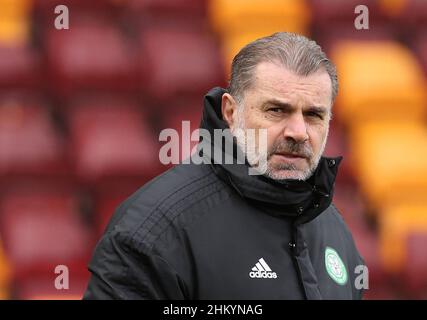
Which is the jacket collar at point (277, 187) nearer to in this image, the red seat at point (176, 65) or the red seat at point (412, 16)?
the red seat at point (176, 65)

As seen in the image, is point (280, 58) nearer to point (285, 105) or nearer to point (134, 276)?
point (285, 105)

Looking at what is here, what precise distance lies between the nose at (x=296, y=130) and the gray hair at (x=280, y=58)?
0.15 feet

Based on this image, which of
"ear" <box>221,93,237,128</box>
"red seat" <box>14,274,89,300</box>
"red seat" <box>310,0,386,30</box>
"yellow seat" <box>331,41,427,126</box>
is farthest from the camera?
"red seat" <box>310,0,386,30</box>

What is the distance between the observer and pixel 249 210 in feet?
3.06

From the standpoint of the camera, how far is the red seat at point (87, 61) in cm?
223

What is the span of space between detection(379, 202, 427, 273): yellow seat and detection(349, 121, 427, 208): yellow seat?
3cm

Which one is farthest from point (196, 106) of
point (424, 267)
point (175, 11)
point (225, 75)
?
point (424, 267)

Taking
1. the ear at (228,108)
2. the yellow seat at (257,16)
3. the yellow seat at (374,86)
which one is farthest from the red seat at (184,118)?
the ear at (228,108)

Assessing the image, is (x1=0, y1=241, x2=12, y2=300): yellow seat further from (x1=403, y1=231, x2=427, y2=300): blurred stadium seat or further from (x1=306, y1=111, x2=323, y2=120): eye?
(x1=306, y1=111, x2=323, y2=120): eye

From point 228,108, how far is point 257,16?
1.43 metres

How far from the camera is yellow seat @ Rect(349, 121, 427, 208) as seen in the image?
7.22ft

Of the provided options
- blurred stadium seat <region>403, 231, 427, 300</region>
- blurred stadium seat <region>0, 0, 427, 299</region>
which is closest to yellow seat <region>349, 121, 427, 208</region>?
blurred stadium seat <region>0, 0, 427, 299</region>

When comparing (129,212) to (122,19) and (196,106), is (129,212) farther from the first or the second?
(122,19)

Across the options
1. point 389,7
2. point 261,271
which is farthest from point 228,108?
point 389,7
